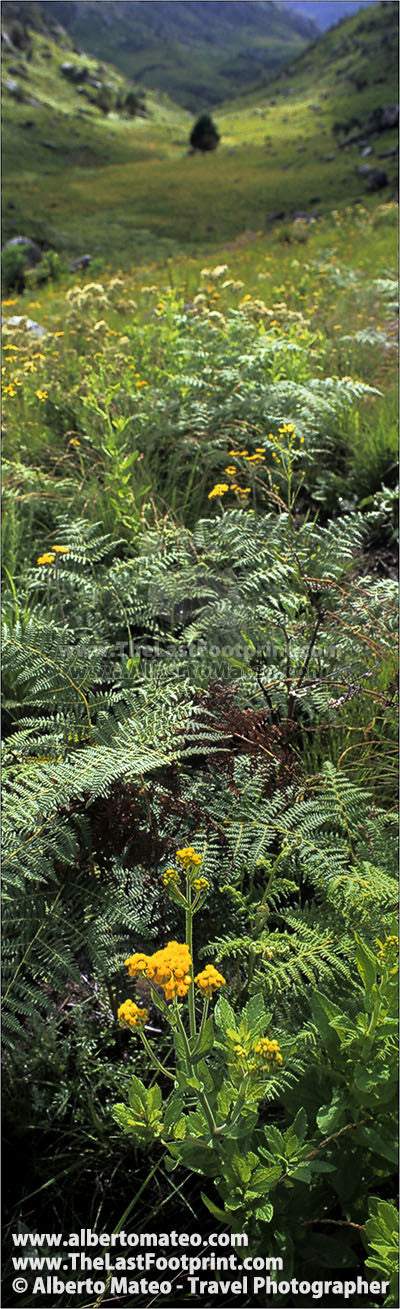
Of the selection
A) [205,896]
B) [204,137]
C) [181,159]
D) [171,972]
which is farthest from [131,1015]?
[204,137]

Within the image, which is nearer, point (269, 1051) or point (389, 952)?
point (269, 1051)

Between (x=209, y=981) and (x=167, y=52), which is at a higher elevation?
(x=167, y=52)

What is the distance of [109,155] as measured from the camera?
4506 cm

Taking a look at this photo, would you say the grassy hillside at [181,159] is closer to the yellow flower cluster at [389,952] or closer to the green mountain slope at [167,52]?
the yellow flower cluster at [389,952]

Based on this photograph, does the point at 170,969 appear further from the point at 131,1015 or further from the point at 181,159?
the point at 181,159

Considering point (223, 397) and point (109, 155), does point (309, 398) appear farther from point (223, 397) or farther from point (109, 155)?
point (109, 155)

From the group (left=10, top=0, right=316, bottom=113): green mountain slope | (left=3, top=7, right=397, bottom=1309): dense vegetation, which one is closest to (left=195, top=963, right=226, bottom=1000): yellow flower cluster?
(left=3, top=7, right=397, bottom=1309): dense vegetation

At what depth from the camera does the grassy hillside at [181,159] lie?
22.9 meters

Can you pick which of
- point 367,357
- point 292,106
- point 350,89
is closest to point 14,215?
point 367,357

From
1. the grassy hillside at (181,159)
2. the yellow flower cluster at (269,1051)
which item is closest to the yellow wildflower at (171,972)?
the yellow flower cluster at (269,1051)

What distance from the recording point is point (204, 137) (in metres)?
45.2

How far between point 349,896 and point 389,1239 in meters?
0.52

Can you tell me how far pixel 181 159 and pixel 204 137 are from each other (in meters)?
5.68

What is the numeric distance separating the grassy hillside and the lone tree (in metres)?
1.18
